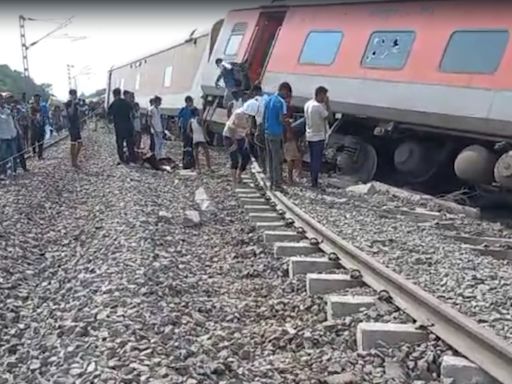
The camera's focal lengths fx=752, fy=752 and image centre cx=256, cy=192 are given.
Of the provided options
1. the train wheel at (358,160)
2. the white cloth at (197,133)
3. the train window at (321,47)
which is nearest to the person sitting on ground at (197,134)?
the white cloth at (197,133)

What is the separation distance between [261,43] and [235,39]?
109 centimetres

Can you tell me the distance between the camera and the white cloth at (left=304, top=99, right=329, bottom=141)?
11.1 m

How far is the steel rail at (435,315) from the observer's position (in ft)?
11.8

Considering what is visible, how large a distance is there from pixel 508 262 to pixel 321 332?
A: 3.10 m

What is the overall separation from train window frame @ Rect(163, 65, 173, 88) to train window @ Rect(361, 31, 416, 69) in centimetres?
1363

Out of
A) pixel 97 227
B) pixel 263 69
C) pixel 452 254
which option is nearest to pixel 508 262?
pixel 452 254

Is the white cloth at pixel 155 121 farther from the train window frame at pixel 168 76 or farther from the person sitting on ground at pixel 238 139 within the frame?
the train window frame at pixel 168 76

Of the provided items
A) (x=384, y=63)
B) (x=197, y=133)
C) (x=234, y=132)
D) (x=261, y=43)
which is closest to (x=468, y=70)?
(x=384, y=63)

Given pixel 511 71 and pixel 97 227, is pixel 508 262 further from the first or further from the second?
pixel 97 227

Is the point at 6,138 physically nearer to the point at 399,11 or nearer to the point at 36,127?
the point at 36,127

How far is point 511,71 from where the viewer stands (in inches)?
370

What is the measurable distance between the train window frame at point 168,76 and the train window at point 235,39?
7.98 meters

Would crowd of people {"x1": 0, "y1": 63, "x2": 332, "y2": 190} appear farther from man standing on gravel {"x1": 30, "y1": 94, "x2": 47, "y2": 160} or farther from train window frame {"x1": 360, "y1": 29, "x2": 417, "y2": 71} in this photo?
train window frame {"x1": 360, "y1": 29, "x2": 417, "y2": 71}

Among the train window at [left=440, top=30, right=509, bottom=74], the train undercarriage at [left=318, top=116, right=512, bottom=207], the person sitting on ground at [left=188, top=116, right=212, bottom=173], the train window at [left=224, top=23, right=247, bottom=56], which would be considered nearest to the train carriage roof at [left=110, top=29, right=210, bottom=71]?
the train window at [left=224, top=23, right=247, bottom=56]
